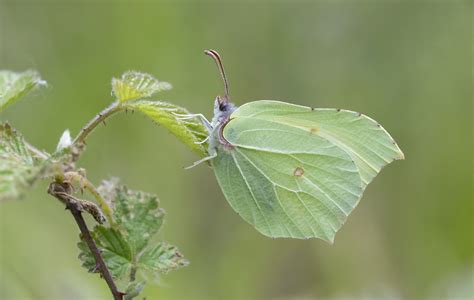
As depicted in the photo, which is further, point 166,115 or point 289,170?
point 289,170

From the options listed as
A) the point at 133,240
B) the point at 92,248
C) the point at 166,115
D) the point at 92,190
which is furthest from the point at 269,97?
the point at 92,248

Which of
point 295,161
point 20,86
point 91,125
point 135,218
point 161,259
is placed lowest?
point 161,259

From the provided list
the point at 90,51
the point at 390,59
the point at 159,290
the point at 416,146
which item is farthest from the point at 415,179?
the point at 90,51

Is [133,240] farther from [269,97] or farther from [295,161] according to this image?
[269,97]

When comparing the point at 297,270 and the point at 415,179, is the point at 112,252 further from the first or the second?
the point at 415,179

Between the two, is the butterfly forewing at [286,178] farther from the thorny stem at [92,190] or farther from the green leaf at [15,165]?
the green leaf at [15,165]

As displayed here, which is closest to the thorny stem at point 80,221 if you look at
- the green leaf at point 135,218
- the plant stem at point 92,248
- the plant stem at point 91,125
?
the plant stem at point 92,248
